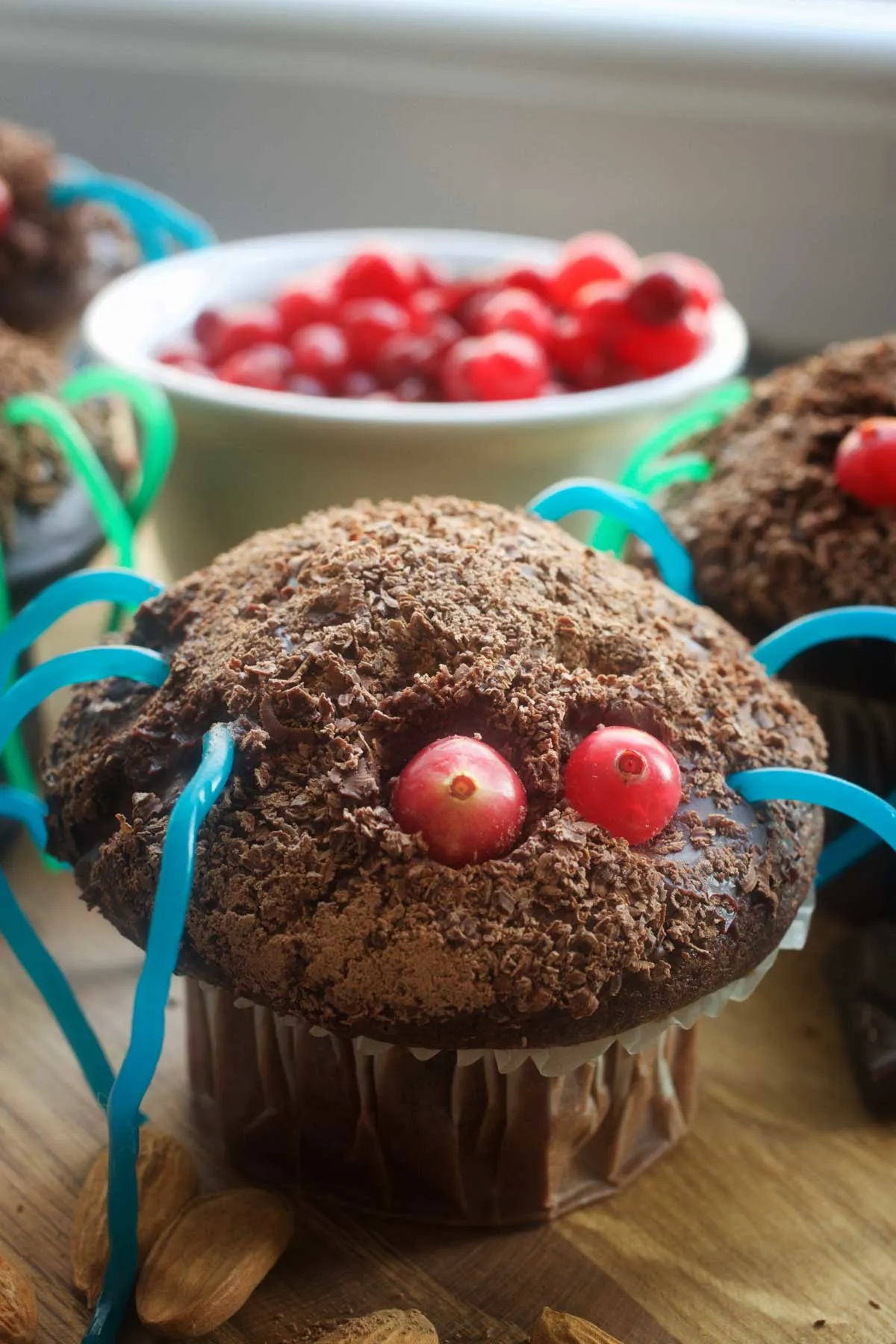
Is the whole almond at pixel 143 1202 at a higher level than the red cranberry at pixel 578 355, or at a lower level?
lower

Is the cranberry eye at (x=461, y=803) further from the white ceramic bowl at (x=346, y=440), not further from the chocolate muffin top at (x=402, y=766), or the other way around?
the white ceramic bowl at (x=346, y=440)

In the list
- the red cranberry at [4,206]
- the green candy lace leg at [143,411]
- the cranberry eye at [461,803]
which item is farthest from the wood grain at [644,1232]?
the red cranberry at [4,206]

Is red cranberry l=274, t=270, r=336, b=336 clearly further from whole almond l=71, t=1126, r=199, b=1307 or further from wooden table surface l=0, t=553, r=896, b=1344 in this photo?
whole almond l=71, t=1126, r=199, b=1307

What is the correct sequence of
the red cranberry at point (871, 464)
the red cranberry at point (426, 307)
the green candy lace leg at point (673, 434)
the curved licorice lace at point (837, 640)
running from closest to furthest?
the curved licorice lace at point (837, 640)
the red cranberry at point (871, 464)
the green candy lace leg at point (673, 434)
the red cranberry at point (426, 307)

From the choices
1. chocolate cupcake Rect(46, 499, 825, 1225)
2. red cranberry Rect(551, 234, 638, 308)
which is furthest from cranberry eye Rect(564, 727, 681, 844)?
red cranberry Rect(551, 234, 638, 308)

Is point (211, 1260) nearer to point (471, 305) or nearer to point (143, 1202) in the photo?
point (143, 1202)

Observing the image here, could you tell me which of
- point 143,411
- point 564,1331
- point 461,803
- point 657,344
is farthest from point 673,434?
point 564,1331
